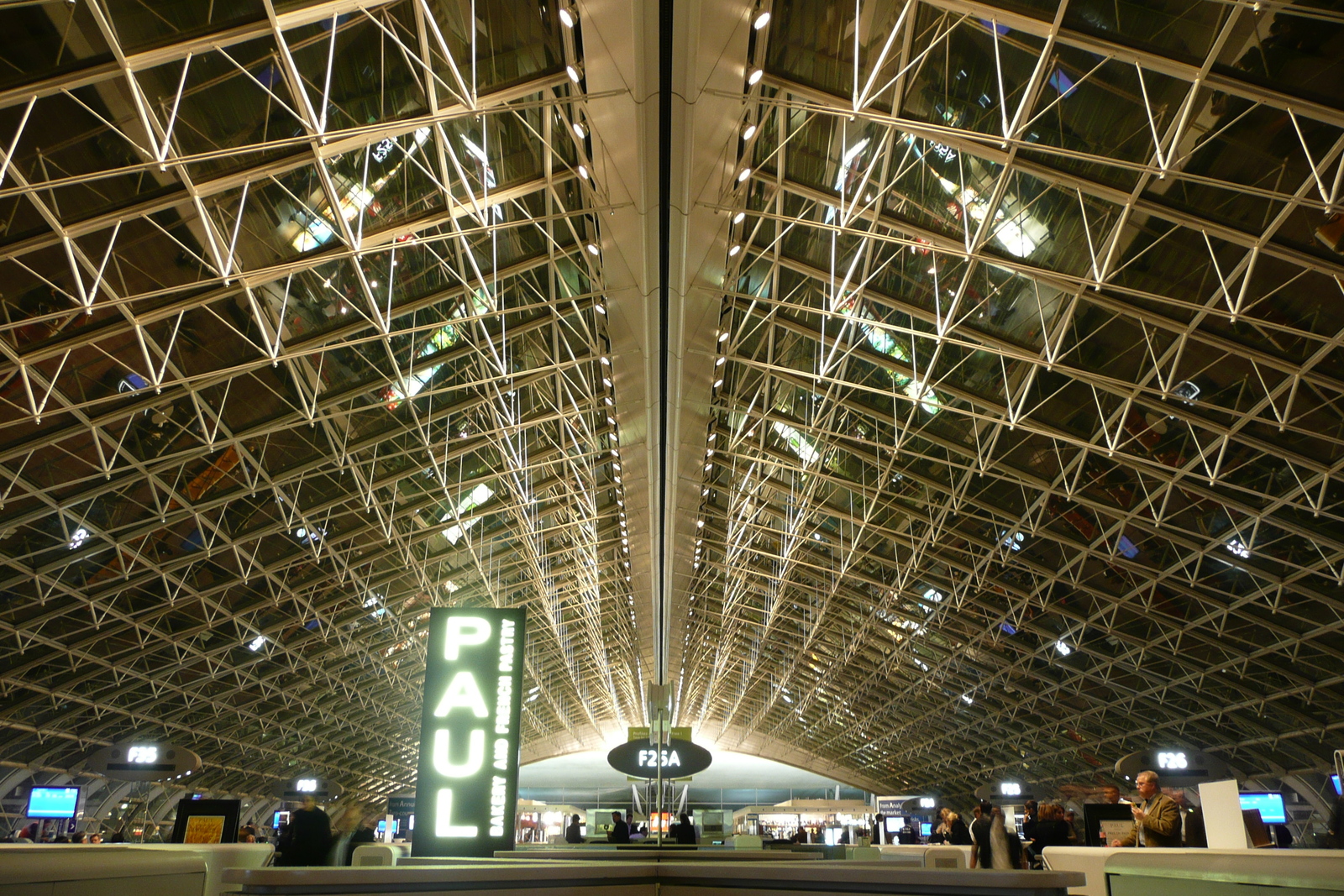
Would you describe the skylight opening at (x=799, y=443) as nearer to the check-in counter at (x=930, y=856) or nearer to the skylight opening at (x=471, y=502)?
the skylight opening at (x=471, y=502)

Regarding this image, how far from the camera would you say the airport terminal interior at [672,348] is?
40.8 feet

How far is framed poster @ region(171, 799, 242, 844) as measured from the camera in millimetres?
15391

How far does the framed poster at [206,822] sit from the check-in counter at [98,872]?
1426 centimetres

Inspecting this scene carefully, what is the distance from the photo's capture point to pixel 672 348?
16969 mm

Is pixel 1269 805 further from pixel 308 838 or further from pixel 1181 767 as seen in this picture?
pixel 308 838

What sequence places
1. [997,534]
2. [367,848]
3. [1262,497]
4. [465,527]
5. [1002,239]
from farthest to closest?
[465,527] → [997,534] → [1262,497] → [1002,239] → [367,848]

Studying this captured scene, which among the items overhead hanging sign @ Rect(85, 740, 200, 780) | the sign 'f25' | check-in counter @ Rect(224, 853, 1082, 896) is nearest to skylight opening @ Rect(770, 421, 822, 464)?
overhead hanging sign @ Rect(85, 740, 200, 780)

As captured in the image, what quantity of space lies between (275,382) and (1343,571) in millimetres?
26149

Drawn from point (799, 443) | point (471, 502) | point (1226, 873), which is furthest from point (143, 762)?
point (1226, 873)

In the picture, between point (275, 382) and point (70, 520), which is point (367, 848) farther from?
point (70, 520)

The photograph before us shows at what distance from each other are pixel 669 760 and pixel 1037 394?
13584 millimetres

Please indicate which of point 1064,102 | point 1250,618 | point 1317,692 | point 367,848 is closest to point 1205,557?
point 1250,618

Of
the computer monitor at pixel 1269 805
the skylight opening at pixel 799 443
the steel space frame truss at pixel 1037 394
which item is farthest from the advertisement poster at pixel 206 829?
the computer monitor at pixel 1269 805

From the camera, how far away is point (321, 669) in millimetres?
37094
